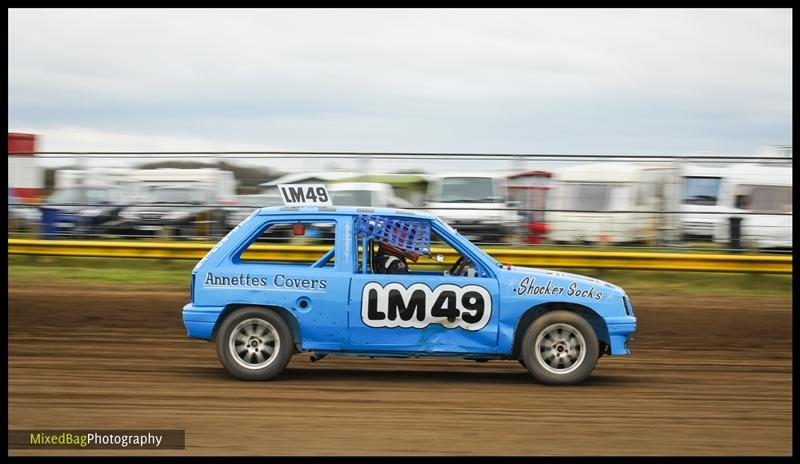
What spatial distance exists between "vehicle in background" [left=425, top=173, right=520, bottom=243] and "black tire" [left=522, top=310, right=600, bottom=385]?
6435mm

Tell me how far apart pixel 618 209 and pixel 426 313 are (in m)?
7.41

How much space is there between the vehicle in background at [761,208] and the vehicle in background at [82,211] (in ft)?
30.8

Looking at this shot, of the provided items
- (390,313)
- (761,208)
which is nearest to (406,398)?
(390,313)

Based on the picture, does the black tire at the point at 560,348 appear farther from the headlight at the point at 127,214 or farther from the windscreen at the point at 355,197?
the headlight at the point at 127,214

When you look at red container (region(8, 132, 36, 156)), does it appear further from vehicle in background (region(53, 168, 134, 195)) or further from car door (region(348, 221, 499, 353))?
car door (region(348, 221, 499, 353))

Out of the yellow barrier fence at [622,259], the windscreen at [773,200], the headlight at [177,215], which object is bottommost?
the yellow barrier fence at [622,259]

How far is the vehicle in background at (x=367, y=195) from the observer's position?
14.9 m

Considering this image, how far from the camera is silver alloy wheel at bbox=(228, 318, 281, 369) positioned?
8.20 meters

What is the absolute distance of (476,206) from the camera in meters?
14.8

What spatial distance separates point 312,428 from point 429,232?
2.37 meters

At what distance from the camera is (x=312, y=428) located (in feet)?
21.7

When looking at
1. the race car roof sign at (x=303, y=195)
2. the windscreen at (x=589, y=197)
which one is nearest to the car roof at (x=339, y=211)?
the race car roof sign at (x=303, y=195)

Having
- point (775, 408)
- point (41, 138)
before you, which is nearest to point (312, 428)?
point (775, 408)

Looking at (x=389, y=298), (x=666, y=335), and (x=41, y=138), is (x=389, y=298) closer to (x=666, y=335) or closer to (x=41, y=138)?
(x=666, y=335)
